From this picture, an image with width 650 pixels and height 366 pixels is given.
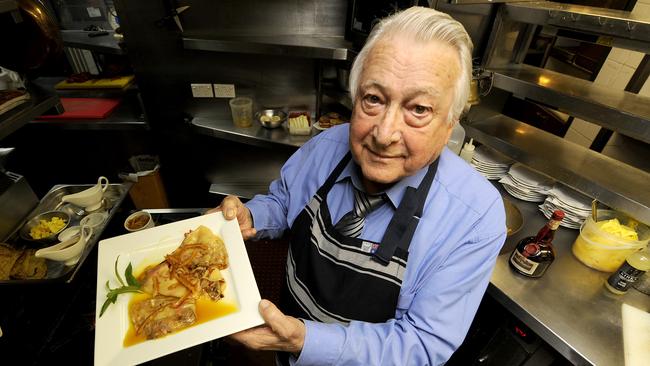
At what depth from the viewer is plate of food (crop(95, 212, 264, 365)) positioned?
1080 mm

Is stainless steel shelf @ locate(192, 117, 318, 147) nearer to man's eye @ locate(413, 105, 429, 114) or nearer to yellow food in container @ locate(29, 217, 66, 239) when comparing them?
yellow food in container @ locate(29, 217, 66, 239)

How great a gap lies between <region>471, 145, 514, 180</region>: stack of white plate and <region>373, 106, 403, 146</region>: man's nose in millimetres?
Answer: 1482

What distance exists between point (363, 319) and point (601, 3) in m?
4.45

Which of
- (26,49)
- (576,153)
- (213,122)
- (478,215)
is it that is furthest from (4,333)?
(576,153)

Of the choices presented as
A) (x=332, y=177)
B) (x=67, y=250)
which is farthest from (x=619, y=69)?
(x=67, y=250)

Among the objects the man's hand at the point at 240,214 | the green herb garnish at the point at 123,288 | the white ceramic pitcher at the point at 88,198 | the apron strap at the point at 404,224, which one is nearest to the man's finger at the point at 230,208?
the man's hand at the point at 240,214

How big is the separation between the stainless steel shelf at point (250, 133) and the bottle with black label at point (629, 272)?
2.36 meters

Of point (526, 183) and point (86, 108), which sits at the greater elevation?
point (526, 183)

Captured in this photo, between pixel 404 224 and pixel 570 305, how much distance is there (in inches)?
41.9

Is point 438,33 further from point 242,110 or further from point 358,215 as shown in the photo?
point 242,110

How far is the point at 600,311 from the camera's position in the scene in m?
1.48

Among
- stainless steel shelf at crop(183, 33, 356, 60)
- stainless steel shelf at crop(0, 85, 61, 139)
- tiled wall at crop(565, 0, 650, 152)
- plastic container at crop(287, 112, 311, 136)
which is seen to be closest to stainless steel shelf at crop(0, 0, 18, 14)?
stainless steel shelf at crop(0, 85, 61, 139)

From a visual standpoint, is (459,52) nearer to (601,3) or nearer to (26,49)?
(26,49)

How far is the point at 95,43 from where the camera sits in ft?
9.39
